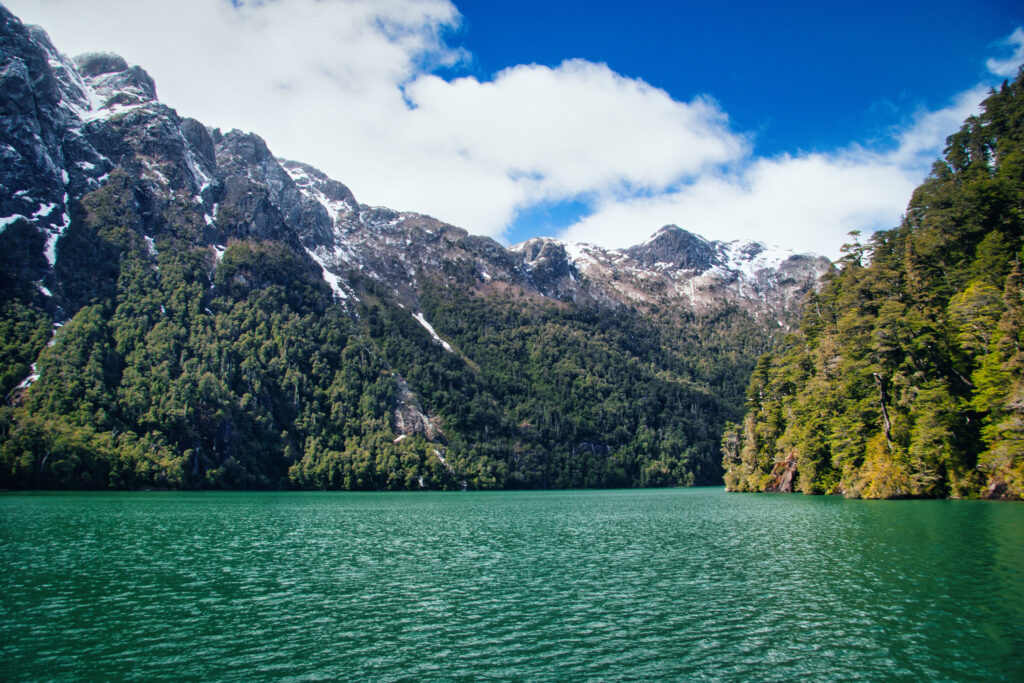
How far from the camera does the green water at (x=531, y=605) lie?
17844mm

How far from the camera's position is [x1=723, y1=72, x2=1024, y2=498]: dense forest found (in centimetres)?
5688

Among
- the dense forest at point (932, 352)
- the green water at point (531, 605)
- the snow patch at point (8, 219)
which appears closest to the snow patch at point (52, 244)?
the snow patch at point (8, 219)

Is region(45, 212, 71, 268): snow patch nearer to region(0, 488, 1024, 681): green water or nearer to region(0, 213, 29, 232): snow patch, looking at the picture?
region(0, 213, 29, 232): snow patch

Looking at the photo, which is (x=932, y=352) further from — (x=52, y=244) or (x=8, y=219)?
(x=8, y=219)

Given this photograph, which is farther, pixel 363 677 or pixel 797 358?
pixel 797 358

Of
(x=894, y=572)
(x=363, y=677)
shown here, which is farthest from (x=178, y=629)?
(x=894, y=572)

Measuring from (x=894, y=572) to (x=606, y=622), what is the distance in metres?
16.5

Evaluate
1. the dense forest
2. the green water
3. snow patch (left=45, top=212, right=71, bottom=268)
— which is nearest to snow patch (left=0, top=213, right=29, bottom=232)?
snow patch (left=45, top=212, right=71, bottom=268)

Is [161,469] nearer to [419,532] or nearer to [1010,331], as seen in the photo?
[419,532]

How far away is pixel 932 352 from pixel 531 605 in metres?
60.9

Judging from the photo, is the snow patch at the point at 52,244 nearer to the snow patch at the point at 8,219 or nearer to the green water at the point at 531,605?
the snow patch at the point at 8,219

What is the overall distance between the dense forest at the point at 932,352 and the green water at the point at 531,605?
14927 millimetres

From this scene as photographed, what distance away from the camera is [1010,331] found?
176 feet

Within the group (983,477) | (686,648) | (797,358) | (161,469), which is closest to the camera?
(686,648)
